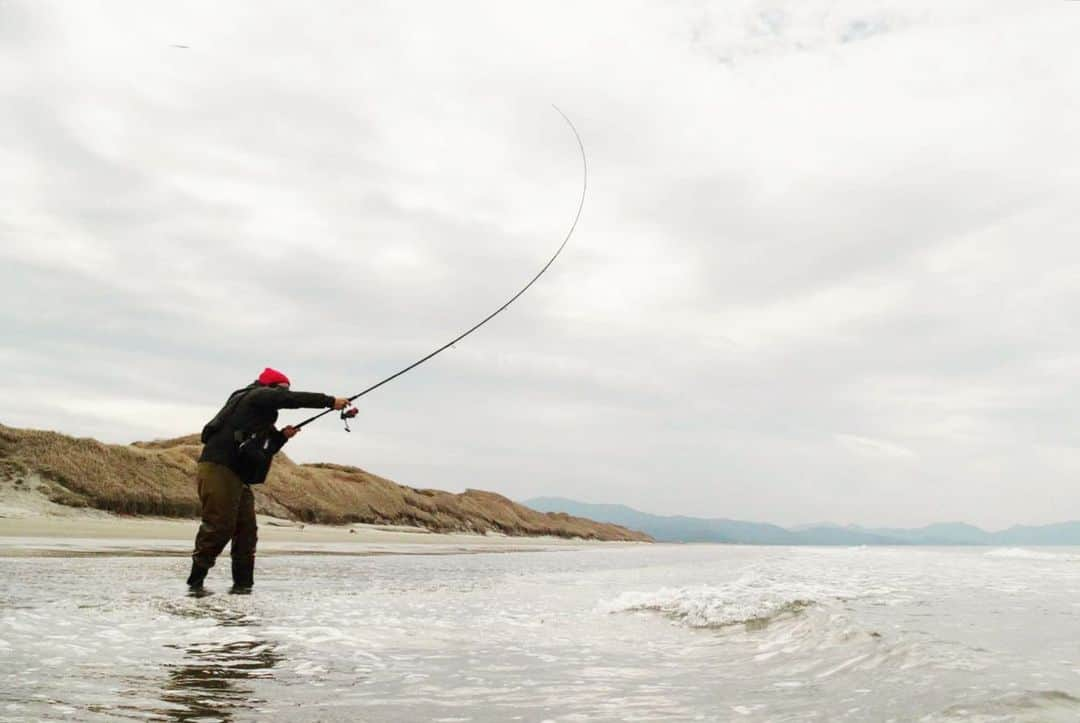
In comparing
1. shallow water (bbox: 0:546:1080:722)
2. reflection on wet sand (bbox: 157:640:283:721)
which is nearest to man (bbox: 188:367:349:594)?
shallow water (bbox: 0:546:1080:722)

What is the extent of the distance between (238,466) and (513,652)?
4.59m

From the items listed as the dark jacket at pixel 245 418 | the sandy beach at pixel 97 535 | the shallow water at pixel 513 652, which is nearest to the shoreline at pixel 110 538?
the sandy beach at pixel 97 535

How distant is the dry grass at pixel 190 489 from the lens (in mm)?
21734

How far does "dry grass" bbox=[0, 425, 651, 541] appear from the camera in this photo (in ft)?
71.3

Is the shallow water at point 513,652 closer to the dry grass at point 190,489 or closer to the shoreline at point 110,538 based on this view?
the shoreline at point 110,538

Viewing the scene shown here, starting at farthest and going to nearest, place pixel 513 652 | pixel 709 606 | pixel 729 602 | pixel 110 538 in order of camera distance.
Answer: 1. pixel 110 538
2. pixel 729 602
3. pixel 709 606
4. pixel 513 652

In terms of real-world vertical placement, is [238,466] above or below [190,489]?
above

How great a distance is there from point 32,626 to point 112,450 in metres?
20.3

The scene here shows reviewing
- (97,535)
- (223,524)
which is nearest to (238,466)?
(223,524)

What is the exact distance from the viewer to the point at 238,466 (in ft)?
28.8

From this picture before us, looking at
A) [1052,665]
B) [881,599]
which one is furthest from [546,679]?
[881,599]

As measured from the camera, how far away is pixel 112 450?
23.6 metres

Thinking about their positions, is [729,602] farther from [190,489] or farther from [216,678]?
[190,489]

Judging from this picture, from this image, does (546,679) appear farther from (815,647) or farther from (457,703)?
(815,647)
